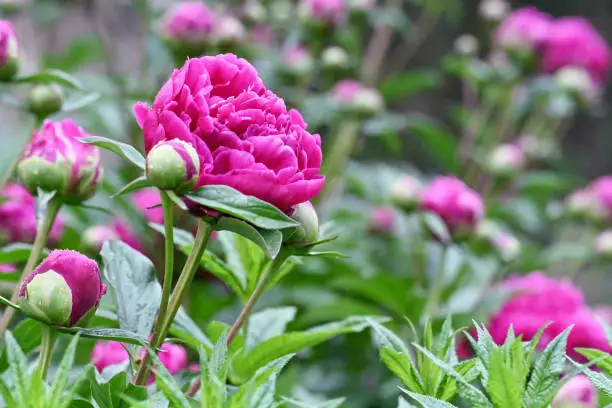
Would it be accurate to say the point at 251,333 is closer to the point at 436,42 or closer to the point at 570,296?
the point at 570,296

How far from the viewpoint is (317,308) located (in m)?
1.09

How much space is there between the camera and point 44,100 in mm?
773

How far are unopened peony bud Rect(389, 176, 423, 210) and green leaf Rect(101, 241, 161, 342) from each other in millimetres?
718

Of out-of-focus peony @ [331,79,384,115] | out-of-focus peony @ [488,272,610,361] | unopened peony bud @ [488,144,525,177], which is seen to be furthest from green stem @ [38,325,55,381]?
unopened peony bud @ [488,144,525,177]

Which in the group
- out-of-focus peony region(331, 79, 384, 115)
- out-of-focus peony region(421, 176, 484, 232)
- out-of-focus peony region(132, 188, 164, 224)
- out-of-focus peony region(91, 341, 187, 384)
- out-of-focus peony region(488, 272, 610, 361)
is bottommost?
out-of-focus peony region(132, 188, 164, 224)

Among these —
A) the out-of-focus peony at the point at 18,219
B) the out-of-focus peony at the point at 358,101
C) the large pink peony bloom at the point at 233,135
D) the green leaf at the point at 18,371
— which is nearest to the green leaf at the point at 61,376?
the green leaf at the point at 18,371

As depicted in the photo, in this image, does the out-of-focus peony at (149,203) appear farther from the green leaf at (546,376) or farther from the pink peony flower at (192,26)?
the green leaf at (546,376)

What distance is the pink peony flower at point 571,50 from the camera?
1.63 metres

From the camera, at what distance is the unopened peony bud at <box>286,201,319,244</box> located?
1.62 ft

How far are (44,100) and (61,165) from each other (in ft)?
0.65

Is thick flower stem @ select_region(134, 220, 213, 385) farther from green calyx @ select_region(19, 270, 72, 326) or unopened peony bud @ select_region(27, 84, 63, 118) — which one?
unopened peony bud @ select_region(27, 84, 63, 118)

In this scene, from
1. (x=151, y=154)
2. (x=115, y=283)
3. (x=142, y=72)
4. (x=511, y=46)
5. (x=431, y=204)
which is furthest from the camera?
(x=511, y=46)

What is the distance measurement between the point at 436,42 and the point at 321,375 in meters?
1.71

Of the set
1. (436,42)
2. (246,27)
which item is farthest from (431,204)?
(436,42)
